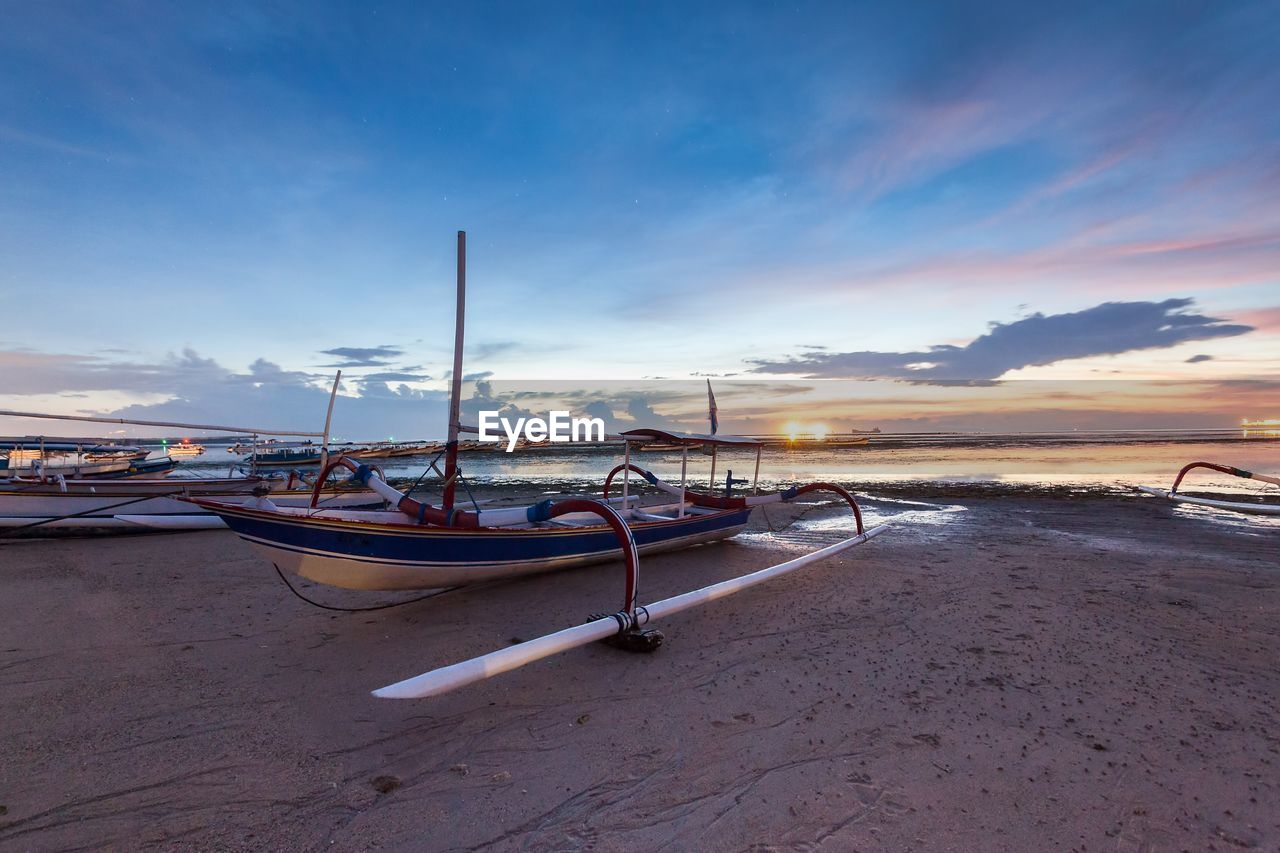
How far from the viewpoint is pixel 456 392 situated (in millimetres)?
10039

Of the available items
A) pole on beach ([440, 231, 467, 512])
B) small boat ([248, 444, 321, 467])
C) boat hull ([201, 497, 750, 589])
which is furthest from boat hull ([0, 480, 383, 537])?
small boat ([248, 444, 321, 467])

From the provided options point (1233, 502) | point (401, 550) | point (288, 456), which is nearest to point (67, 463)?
point (288, 456)

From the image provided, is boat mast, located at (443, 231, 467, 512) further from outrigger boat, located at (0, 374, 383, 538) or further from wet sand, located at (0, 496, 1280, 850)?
outrigger boat, located at (0, 374, 383, 538)

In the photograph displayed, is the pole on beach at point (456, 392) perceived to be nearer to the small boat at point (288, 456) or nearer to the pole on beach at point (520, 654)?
the pole on beach at point (520, 654)

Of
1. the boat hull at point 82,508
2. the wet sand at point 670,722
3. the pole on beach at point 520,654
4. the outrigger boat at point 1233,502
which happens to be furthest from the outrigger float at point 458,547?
the outrigger boat at point 1233,502

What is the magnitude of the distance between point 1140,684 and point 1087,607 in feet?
8.59

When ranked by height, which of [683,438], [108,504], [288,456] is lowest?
[288,456]

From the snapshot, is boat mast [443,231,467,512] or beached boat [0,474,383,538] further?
beached boat [0,474,383,538]

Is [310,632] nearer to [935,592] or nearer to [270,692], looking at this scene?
[270,692]

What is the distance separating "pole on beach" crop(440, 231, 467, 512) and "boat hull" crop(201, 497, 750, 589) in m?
1.53

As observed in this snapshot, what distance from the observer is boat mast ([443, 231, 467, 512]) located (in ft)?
31.2

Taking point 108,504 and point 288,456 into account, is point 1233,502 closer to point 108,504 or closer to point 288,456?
point 108,504

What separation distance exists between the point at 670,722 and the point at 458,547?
3.80 metres

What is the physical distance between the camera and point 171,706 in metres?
5.11
